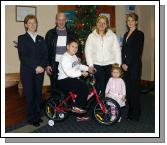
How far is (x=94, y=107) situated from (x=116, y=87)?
452 mm

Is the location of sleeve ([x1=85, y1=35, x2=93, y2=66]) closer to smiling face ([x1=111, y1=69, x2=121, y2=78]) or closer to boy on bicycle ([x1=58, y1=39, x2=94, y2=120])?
boy on bicycle ([x1=58, y1=39, x2=94, y2=120])

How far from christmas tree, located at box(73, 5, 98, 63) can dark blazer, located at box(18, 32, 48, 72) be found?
82.2 inches

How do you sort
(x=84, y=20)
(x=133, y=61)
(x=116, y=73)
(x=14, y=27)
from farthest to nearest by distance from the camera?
(x=14, y=27)
(x=84, y=20)
(x=116, y=73)
(x=133, y=61)

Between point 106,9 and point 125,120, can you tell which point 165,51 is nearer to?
point 125,120

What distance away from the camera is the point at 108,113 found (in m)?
4.10

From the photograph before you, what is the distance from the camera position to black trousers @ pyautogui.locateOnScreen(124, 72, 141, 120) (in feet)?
14.1

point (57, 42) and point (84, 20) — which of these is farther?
point (84, 20)

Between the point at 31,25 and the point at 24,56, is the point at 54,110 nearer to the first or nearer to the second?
the point at 24,56

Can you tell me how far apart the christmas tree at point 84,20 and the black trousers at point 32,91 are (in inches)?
85.2

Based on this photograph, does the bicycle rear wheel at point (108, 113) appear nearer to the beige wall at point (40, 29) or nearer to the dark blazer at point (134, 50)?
the dark blazer at point (134, 50)

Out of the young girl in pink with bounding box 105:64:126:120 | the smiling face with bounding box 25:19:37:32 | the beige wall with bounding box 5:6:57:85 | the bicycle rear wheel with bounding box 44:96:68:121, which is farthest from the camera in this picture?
the beige wall with bounding box 5:6:57:85

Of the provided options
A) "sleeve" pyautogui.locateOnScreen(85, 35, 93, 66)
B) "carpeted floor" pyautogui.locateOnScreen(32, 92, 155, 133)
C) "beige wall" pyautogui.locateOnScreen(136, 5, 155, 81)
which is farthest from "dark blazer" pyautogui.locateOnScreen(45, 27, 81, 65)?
"beige wall" pyautogui.locateOnScreen(136, 5, 155, 81)

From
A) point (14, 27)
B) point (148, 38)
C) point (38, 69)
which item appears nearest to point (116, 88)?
point (38, 69)

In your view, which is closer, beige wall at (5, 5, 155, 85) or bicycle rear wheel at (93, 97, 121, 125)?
bicycle rear wheel at (93, 97, 121, 125)
